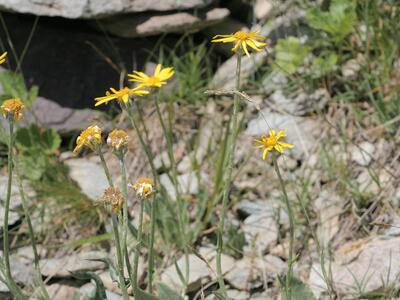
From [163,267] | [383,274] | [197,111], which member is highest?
[197,111]

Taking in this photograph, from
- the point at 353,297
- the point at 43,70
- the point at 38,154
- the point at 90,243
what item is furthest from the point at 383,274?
the point at 43,70

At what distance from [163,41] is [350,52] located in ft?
3.01

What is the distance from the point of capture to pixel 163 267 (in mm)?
2912

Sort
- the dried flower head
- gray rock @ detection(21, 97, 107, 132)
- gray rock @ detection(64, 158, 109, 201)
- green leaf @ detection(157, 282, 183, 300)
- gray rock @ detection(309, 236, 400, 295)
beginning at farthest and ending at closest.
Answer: gray rock @ detection(21, 97, 107, 132), gray rock @ detection(64, 158, 109, 201), gray rock @ detection(309, 236, 400, 295), green leaf @ detection(157, 282, 183, 300), the dried flower head

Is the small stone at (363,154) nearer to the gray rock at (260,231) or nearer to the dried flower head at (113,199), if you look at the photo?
the gray rock at (260,231)

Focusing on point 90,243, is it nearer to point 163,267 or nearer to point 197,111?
point 163,267

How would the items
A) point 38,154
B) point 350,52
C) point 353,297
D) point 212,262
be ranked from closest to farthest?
1. point 353,297
2. point 212,262
3. point 38,154
4. point 350,52

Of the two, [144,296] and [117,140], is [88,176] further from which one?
[117,140]

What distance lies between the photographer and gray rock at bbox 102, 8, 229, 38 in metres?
3.51

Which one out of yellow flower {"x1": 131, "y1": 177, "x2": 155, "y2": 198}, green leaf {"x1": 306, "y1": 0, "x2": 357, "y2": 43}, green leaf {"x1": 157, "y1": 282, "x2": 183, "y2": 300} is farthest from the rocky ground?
yellow flower {"x1": 131, "y1": 177, "x2": 155, "y2": 198}

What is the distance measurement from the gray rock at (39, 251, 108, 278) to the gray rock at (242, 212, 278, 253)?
0.57m

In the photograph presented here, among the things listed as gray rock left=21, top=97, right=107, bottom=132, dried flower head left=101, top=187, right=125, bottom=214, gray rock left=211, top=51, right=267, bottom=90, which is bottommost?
gray rock left=21, top=97, right=107, bottom=132

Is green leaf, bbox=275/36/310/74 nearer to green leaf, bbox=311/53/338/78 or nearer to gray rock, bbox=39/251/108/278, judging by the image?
green leaf, bbox=311/53/338/78

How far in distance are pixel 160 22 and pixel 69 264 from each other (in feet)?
4.01
